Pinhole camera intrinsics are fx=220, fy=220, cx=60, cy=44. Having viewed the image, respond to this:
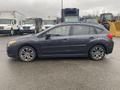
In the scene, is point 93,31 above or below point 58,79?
above

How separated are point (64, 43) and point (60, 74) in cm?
243

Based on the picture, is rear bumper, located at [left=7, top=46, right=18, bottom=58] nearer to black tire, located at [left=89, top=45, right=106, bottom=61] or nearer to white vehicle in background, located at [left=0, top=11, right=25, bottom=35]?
black tire, located at [left=89, top=45, right=106, bottom=61]

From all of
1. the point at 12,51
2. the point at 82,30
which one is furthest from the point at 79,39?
the point at 12,51

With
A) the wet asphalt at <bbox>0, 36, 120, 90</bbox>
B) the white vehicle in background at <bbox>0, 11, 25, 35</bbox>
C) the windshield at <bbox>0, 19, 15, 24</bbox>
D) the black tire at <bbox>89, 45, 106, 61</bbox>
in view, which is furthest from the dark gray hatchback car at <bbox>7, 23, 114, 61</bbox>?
the windshield at <bbox>0, 19, 15, 24</bbox>

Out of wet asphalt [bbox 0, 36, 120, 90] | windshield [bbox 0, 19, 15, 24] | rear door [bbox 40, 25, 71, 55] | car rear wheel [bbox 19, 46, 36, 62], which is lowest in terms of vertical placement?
wet asphalt [bbox 0, 36, 120, 90]

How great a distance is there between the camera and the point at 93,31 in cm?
953

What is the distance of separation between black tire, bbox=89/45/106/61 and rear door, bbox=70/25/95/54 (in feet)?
0.97

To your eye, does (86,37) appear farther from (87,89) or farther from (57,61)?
(87,89)

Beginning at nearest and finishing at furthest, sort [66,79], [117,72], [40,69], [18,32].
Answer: [66,79] < [117,72] < [40,69] < [18,32]

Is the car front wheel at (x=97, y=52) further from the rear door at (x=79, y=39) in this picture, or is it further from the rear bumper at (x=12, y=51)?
the rear bumper at (x=12, y=51)

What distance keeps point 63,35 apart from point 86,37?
978 mm

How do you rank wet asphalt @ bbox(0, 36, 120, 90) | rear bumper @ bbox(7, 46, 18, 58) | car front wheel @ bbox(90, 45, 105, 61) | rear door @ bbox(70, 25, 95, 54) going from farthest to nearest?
1. car front wheel @ bbox(90, 45, 105, 61)
2. rear door @ bbox(70, 25, 95, 54)
3. rear bumper @ bbox(7, 46, 18, 58)
4. wet asphalt @ bbox(0, 36, 120, 90)

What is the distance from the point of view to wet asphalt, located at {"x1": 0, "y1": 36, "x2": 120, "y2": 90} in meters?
5.79

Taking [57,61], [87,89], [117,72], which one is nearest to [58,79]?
[87,89]
